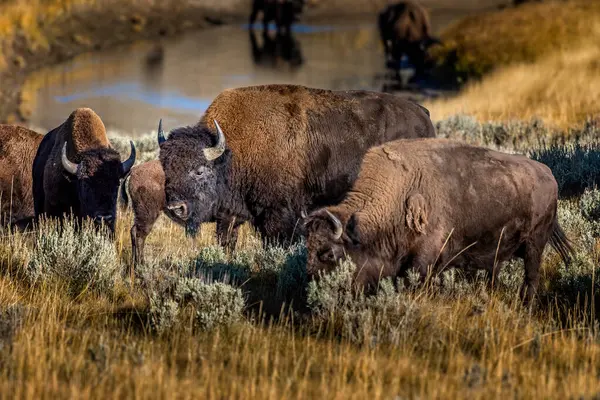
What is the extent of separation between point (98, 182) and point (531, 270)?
418 centimetres

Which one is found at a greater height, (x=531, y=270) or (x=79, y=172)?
(x=79, y=172)

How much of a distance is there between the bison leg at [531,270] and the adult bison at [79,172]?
390 cm

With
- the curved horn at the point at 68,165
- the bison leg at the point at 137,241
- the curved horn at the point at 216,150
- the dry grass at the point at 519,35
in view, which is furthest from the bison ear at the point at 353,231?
the dry grass at the point at 519,35

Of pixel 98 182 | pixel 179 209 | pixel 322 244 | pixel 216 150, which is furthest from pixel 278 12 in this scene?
pixel 322 244

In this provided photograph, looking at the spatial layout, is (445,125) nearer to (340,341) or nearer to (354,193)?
(354,193)

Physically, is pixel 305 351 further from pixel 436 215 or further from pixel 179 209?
pixel 179 209

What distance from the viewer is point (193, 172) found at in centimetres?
866

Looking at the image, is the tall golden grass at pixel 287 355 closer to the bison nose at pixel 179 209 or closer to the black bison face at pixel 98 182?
the bison nose at pixel 179 209

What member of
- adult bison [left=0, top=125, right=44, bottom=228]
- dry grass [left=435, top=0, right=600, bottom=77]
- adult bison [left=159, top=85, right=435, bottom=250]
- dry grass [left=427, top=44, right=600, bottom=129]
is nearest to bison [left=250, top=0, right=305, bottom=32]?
dry grass [left=435, top=0, right=600, bottom=77]

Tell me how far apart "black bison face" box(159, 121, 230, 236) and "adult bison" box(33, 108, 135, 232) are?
65cm

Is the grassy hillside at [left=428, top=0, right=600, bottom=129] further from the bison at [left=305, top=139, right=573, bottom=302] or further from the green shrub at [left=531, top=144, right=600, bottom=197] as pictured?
the bison at [left=305, top=139, right=573, bottom=302]

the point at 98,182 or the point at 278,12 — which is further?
the point at 278,12

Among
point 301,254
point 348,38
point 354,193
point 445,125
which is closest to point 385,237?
point 354,193

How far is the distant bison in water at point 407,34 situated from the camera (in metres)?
30.1
